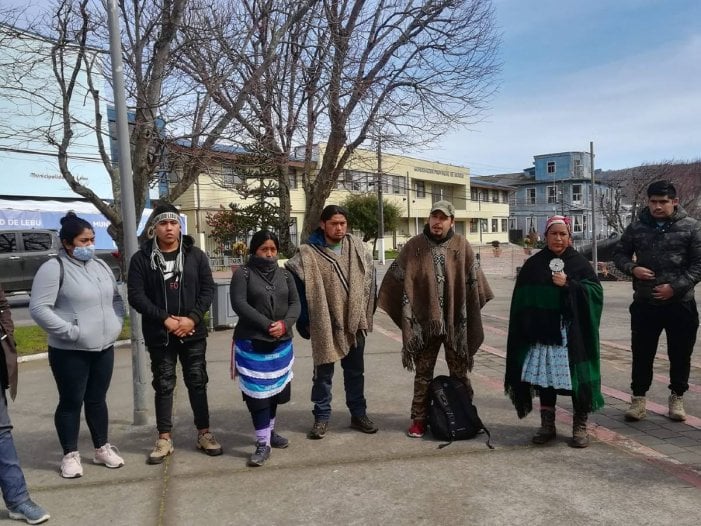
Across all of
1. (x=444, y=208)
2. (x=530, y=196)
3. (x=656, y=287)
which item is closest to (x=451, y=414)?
(x=444, y=208)

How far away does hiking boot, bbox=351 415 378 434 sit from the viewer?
15.1 feet

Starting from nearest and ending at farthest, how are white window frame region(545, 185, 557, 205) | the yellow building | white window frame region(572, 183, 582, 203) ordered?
1. the yellow building
2. white window frame region(572, 183, 582, 203)
3. white window frame region(545, 185, 557, 205)

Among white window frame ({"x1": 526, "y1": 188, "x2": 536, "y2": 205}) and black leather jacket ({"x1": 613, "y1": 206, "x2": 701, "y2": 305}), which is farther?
white window frame ({"x1": 526, "y1": 188, "x2": 536, "y2": 205})

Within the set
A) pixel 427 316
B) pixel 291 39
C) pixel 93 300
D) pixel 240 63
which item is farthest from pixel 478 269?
pixel 291 39

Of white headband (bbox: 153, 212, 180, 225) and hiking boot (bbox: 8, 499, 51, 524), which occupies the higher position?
white headband (bbox: 153, 212, 180, 225)

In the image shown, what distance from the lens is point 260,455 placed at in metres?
4.03

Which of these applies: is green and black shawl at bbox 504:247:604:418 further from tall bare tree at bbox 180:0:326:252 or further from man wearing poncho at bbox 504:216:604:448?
tall bare tree at bbox 180:0:326:252

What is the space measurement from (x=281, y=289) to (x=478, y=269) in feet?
5.02

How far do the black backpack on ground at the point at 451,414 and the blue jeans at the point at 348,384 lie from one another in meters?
0.57

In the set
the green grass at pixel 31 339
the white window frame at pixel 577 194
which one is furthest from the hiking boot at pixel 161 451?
the white window frame at pixel 577 194

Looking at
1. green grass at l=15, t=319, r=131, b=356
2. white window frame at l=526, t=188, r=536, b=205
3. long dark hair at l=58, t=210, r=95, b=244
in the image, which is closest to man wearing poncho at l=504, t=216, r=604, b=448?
long dark hair at l=58, t=210, r=95, b=244

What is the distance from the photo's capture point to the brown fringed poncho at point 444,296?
4.39m

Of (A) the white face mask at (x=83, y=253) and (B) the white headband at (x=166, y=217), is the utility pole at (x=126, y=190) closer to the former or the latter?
(B) the white headband at (x=166, y=217)

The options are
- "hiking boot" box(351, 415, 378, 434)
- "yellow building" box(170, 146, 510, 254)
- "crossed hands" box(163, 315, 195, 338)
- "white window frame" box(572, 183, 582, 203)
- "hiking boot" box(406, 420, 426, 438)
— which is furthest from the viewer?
"white window frame" box(572, 183, 582, 203)
